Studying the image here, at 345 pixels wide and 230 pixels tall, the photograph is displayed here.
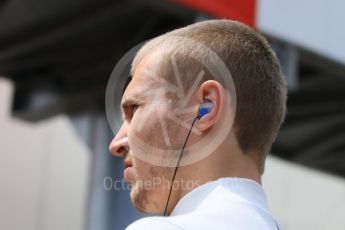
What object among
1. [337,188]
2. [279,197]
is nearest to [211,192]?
[279,197]

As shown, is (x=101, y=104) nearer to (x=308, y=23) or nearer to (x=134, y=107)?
(x=308, y=23)

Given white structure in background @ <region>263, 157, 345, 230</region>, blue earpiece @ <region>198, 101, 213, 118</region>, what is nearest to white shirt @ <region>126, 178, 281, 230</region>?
blue earpiece @ <region>198, 101, 213, 118</region>

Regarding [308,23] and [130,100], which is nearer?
[130,100]

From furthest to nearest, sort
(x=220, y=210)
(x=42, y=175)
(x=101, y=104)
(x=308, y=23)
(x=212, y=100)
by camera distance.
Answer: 1. (x=42, y=175)
2. (x=101, y=104)
3. (x=308, y=23)
4. (x=212, y=100)
5. (x=220, y=210)

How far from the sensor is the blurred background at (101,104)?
473 cm

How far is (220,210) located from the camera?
3.47 feet

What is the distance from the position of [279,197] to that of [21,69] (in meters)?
3.60

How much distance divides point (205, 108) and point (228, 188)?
0.47 ft

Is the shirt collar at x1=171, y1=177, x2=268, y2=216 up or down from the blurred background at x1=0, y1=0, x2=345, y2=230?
up

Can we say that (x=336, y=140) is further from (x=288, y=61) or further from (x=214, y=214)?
(x=214, y=214)

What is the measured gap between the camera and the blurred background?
15.5 ft

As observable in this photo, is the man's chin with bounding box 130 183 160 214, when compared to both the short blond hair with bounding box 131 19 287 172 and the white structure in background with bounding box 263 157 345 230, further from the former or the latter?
the white structure in background with bounding box 263 157 345 230

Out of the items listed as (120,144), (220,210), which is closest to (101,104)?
(120,144)

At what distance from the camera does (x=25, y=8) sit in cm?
517
